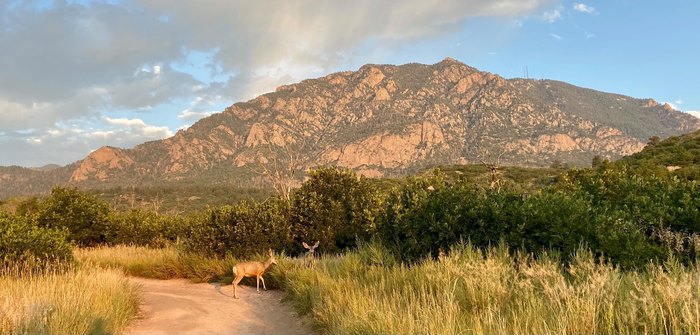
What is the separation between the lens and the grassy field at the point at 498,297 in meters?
3.85

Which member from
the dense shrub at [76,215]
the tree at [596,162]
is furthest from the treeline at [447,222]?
the tree at [596,162]

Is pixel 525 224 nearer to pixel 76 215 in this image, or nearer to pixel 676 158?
pixel 76 215

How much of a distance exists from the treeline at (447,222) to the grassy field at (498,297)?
691 mm

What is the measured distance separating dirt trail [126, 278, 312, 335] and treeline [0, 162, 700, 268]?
2.66 m

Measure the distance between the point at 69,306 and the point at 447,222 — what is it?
621cm

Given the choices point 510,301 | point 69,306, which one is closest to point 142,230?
point 69,306

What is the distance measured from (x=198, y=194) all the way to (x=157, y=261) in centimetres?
12968

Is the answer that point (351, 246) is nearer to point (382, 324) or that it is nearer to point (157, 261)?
point (157, 261)

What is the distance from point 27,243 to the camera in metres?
Answer: 9.69

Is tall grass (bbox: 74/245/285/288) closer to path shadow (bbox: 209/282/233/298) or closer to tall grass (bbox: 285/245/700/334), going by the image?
path shadow (bbox: 209/282/233/298)

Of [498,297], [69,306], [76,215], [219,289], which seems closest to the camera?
[498,297]

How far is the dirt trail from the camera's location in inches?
279

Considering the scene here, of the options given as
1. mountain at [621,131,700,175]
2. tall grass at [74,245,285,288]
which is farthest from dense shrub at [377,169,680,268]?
mountain at [621,131,700,175]

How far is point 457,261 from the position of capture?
6.72 m
